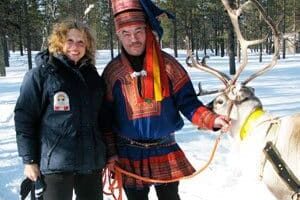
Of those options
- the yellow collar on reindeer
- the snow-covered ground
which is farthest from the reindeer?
the snow-covered ground

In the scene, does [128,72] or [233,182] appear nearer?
[128,72]

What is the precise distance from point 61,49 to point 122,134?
26.7 inches

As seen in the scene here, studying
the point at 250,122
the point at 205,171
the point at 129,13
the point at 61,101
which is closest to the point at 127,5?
the point at 129,13

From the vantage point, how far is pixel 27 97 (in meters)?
2.84

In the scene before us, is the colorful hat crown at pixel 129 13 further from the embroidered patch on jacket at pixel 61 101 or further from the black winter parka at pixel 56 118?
the embroidered patch on jacket at pixel 61 101

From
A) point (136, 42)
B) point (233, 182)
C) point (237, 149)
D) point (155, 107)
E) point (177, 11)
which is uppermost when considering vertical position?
point (177, 11)

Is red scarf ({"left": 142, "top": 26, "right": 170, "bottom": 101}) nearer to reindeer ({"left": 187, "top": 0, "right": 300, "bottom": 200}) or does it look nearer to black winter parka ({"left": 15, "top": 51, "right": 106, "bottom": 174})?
black winter parka ({"left": 15, "top": 51, "right": 106, "bottom": 174})

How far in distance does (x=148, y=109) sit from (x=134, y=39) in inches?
17.9

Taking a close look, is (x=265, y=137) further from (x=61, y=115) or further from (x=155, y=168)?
(x=61, y=115)

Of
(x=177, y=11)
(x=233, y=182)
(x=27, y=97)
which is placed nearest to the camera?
(x=27, y=97)

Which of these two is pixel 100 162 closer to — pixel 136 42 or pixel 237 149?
pixel 136 42

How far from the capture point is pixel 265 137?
326cm

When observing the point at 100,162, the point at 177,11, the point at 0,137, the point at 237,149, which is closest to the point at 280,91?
the point at 0,137

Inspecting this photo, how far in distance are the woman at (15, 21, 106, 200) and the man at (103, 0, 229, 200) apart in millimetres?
197
